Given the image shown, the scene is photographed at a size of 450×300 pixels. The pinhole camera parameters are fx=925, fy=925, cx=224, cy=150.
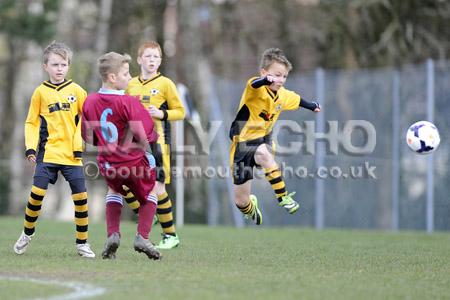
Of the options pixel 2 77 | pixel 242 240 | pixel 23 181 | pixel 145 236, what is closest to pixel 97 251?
pixel 145 236

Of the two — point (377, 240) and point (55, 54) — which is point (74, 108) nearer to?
point (55, 54)

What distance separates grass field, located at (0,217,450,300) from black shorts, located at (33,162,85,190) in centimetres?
70

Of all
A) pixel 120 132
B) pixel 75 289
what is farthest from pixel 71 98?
pixel 75 289

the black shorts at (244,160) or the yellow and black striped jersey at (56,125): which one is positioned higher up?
the yellow and black striped jersey at (56,125)

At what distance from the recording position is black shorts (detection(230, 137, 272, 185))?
10023 millimetres

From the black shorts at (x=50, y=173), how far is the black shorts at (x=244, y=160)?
204cm

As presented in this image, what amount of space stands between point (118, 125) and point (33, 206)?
1.36 meters

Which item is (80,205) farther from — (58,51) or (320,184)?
(320,184)

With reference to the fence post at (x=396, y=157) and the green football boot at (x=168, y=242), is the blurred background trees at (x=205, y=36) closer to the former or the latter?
the fence post at (x=396, y=157)

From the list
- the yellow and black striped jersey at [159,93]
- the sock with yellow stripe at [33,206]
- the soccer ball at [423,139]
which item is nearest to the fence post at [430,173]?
the soccer ball at [423,139]

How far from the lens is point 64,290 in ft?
20.3

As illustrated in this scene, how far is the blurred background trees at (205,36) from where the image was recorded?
2027 centimetres

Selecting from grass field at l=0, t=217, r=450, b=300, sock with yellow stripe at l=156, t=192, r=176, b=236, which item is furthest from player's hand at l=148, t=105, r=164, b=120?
grass field at l=0, t=217, r=450, b=300

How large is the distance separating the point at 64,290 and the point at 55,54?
304 cm
